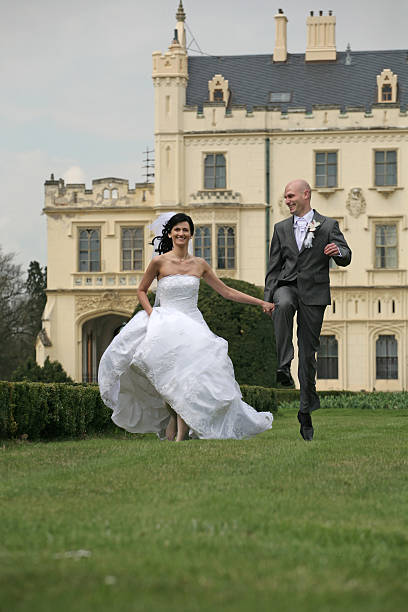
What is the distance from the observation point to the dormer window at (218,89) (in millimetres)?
44406

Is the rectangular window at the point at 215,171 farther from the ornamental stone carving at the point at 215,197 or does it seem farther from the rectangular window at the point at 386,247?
the rectangular window at the point at 386,247

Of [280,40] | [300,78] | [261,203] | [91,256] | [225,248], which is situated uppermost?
[280,40]

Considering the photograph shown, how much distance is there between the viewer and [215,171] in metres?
43.6

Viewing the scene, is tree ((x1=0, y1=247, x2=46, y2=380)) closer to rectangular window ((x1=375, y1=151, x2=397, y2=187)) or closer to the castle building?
the castle building

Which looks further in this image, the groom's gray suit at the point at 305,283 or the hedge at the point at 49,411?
the hedge at the point at 49,411

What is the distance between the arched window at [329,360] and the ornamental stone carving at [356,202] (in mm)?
5352

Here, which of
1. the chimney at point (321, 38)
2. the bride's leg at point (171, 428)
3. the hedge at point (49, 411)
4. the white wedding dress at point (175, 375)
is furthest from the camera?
the chimney at point (321, 38)

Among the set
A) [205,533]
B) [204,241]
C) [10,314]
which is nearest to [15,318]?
[10,314]

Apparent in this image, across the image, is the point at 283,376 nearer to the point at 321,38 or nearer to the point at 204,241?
the point at 204,241

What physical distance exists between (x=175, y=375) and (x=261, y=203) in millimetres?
34033

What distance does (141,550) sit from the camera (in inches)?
153

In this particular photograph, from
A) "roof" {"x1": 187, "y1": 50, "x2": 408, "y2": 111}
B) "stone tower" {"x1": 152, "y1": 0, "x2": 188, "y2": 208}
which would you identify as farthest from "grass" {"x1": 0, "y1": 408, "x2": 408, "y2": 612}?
"roof" {"x1": 187, "y1": 50, "x2": 408, "y2": 111}

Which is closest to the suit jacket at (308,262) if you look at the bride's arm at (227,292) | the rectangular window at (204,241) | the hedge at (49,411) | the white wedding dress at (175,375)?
the bride's arm at (227,292)

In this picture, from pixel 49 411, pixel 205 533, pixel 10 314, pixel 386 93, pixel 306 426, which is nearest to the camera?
pixel 205 533
